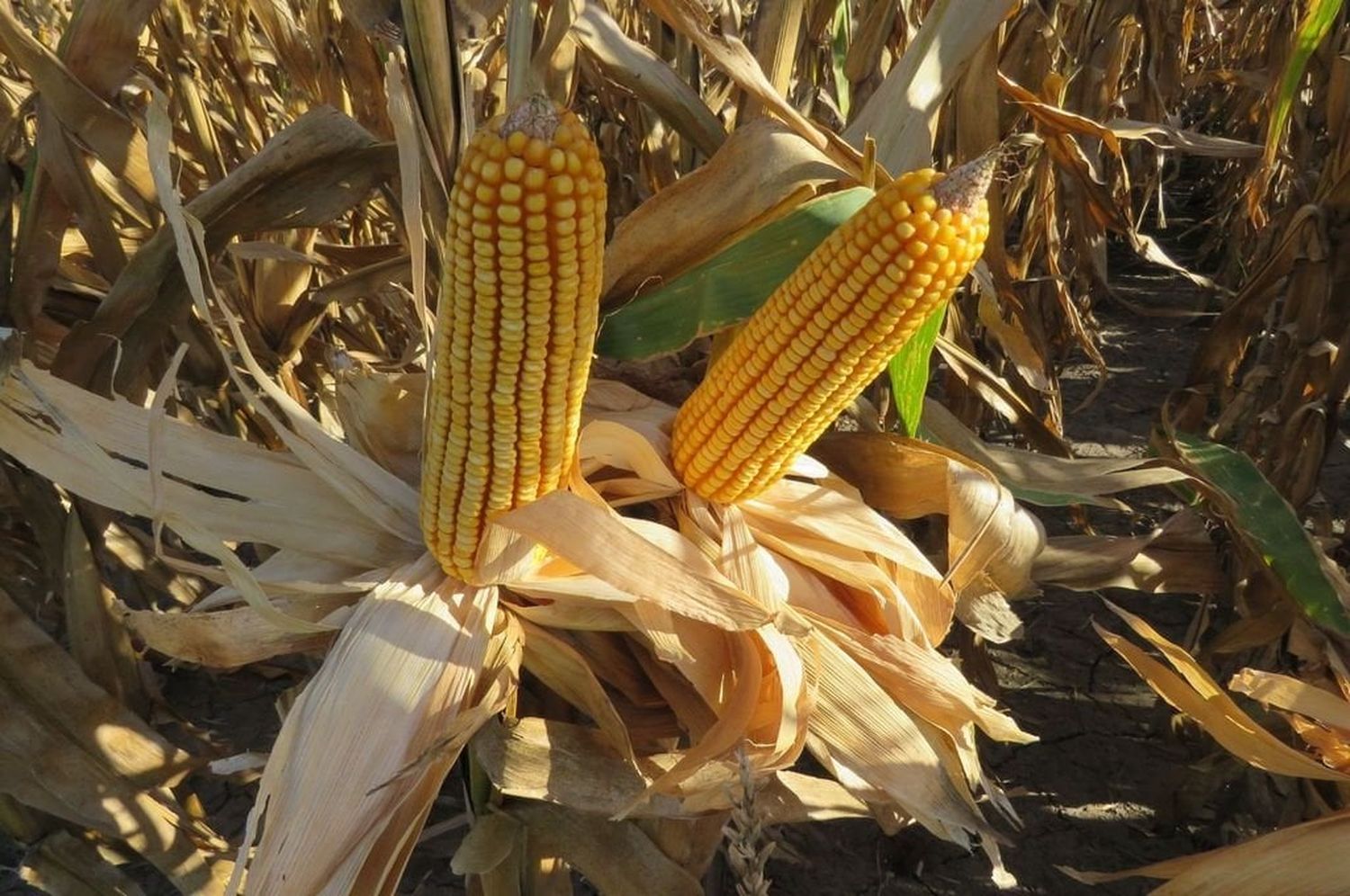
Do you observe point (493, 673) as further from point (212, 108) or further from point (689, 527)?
point (212, 108)

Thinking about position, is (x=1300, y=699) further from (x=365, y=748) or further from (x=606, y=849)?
(x=365, y=748)

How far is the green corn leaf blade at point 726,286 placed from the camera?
1.40m

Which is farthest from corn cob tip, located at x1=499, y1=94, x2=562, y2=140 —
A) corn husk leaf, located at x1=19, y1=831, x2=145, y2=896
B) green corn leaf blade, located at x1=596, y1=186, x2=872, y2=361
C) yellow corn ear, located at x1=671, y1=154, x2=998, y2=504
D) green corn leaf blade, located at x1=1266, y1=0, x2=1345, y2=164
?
green corn leaf blade, located at x1=1266, y1=0, x2=1345, y2=164

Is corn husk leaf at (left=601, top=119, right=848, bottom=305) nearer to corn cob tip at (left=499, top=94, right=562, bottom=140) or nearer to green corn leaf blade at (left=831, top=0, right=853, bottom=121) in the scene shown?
corn cob tip at (left=499, top=94, right=562, bottom=140)

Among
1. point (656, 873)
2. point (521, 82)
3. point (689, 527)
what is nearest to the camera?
point (521, 82)

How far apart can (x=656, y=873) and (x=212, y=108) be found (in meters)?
2.66

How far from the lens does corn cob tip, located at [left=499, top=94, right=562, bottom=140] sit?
3.22 ft

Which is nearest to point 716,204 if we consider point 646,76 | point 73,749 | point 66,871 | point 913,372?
point 646,76

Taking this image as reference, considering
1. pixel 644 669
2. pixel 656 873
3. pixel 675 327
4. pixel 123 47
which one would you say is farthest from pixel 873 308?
pixel 123 47

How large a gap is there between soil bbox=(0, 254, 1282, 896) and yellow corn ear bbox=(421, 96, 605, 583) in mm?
1128

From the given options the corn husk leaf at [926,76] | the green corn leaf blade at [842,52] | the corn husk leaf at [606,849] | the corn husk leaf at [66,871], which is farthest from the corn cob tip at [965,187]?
the corn husk leaf at [66,871]

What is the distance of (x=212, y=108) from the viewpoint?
3082 millimetres

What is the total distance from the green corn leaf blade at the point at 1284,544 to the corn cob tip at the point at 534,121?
143 centimetres

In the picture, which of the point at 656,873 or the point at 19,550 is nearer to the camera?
the point at 656,873
